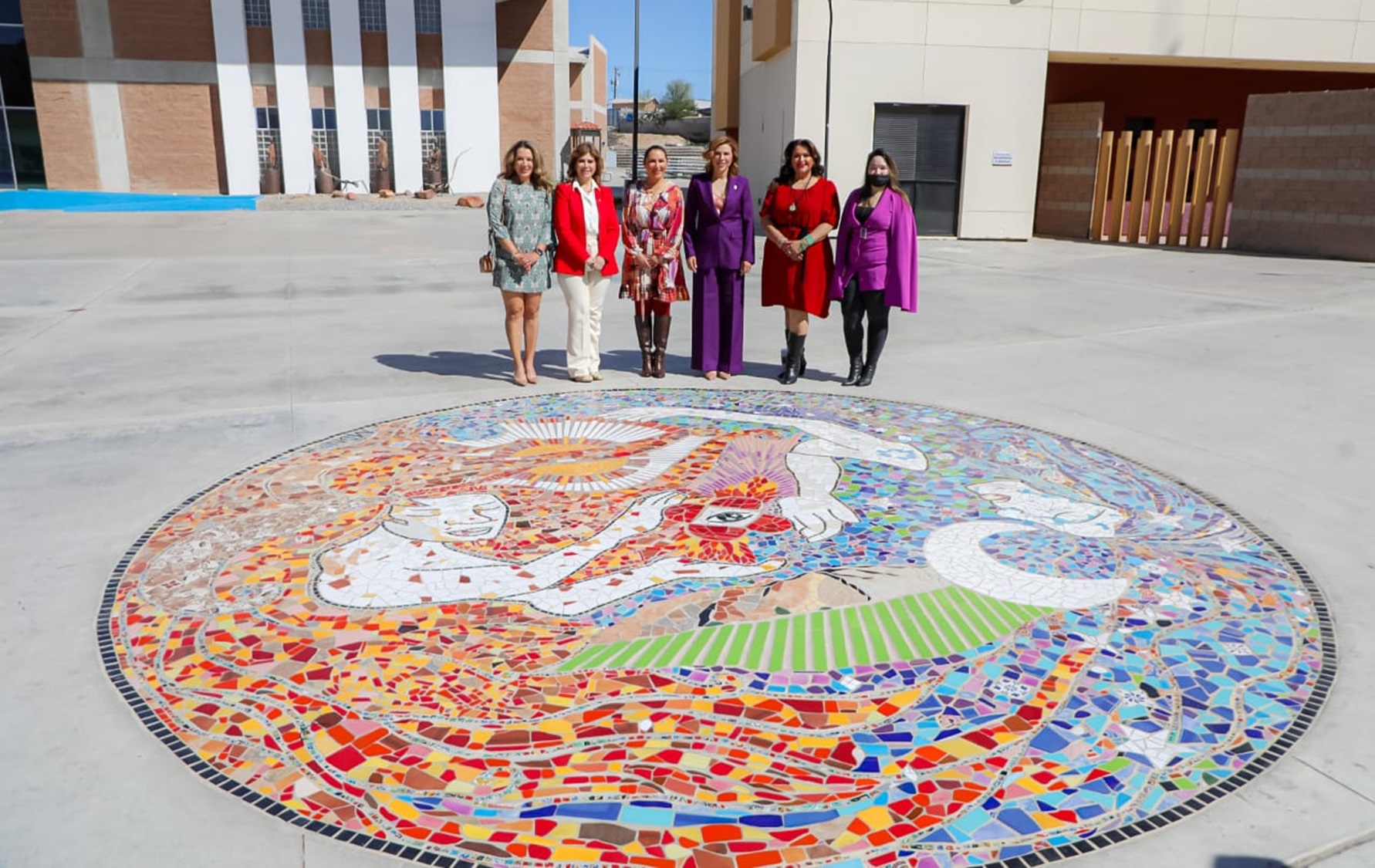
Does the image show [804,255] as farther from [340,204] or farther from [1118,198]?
[340,204]

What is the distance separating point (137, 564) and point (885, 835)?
10.5 ft

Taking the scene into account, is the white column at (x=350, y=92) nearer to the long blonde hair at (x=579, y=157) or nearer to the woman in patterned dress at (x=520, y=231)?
the woman in patterned dress at (x=520, y=231)

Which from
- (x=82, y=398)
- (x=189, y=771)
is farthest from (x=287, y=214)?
(x=189, y=771)

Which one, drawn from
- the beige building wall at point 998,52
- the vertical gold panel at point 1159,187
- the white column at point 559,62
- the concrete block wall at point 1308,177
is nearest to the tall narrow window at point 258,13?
the white column at point 559,62

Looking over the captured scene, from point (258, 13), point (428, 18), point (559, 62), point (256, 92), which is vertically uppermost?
point (428, 18)

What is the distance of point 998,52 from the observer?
19.4m

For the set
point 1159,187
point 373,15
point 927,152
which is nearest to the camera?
point 1159,187

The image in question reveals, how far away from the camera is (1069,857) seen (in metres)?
2.49

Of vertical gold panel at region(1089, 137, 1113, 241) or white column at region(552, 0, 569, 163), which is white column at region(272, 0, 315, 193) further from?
vertical gold panel at region(1089, 137, 1113, 241)

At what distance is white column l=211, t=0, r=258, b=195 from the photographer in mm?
30375

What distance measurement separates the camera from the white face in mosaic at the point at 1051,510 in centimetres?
460

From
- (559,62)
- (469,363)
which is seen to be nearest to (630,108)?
(559,62)

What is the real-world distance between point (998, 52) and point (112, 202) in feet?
73.2

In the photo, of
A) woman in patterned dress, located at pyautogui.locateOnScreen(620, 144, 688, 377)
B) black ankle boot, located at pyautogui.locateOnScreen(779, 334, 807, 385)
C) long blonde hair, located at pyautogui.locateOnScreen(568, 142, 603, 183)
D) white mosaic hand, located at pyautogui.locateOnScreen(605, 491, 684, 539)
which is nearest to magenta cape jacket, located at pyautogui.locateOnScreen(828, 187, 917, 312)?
black ankle boot, located at pyautogui.locateOnScreen(779, 334, 807, 385)
